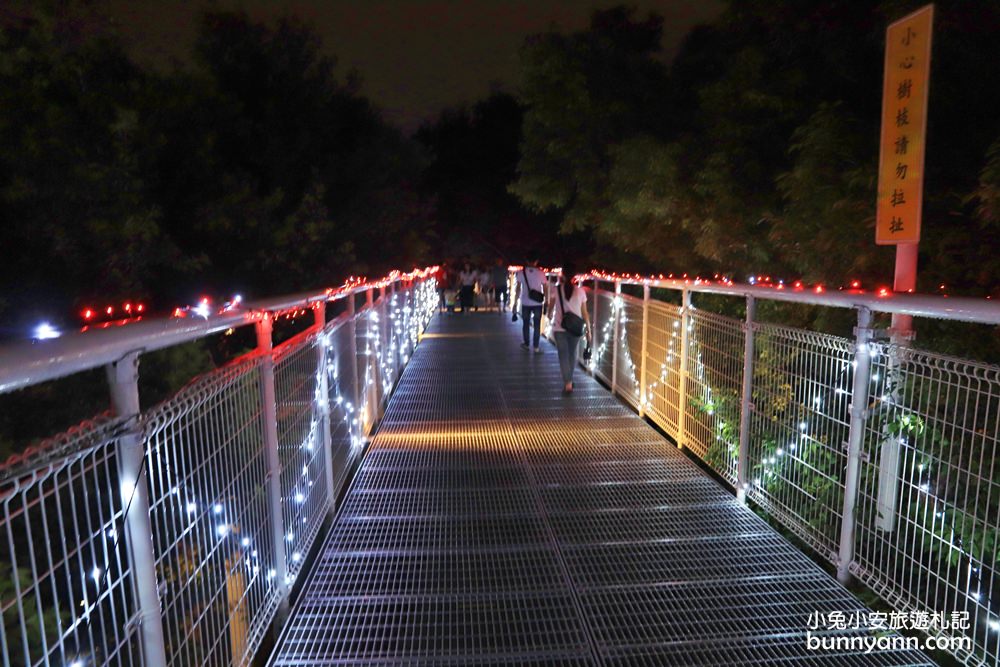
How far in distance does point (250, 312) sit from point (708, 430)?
3.30 metres

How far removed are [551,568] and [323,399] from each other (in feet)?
5.06

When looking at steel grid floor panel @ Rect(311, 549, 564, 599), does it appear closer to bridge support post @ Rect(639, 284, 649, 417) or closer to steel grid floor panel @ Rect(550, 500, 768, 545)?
steel grid floor panel @ Rect(550, 500, 768, 545)

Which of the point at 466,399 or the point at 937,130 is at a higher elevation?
the point at 937,130

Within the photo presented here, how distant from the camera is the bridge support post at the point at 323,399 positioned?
143 inches

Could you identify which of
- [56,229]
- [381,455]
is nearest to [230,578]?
[381,455]

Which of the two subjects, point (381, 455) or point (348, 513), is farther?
point (381, 455)

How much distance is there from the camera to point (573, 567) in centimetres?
325

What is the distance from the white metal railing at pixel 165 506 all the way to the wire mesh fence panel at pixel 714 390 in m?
2.54

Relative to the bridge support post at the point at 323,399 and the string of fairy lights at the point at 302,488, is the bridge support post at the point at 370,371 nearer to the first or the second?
the string of fairy lights at the point at 302,488

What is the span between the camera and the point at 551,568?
10.7ft

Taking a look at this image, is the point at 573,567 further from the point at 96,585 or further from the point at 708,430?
the point at 96,585

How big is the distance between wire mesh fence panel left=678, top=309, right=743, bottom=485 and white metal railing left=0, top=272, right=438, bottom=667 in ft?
8.32

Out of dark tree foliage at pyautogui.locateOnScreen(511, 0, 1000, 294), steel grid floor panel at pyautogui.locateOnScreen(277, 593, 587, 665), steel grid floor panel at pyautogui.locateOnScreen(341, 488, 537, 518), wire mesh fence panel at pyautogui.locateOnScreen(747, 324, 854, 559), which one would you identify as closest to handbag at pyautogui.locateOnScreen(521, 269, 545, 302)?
dark tree foliage at pyautogui.locateOnScreen(511, 0, 1000, 294)

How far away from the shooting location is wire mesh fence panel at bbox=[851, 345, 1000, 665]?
2338 millimetres
